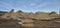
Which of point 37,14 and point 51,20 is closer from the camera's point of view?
point 51,20

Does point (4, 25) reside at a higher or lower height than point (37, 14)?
lower

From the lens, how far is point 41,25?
16.0m

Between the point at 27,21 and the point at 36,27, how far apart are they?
3.70ft

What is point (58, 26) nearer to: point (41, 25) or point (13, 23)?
point (41, 25)

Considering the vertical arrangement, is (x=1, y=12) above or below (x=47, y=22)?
above

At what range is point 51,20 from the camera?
54.6 ft

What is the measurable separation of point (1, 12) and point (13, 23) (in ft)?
15.1

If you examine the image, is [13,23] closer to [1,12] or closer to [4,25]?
[4,25]

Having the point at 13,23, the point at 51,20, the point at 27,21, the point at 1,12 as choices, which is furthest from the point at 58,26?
the point at 1,12

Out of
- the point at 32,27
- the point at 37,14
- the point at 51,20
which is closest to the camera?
the point at 32,27

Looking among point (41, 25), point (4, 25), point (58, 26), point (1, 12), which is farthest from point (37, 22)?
point (1, 12)

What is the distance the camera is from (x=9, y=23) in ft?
53.8

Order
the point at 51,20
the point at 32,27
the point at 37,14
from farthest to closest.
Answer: the point at 37,14 → the point at 51,20 → the point at 32,27

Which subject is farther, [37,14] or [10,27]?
[37,14]
